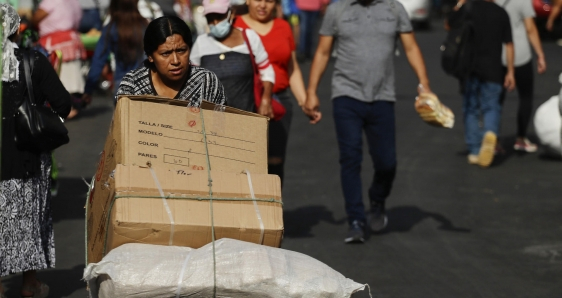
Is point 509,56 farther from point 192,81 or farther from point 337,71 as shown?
point 192,81

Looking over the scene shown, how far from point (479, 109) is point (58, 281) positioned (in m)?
6.06

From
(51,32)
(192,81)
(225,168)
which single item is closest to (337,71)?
(192,81)

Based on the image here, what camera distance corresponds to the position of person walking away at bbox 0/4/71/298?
229 inches

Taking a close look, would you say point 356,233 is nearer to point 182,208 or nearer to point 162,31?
point 162,31

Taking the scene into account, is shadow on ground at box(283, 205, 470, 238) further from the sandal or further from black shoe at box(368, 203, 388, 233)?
the sandal

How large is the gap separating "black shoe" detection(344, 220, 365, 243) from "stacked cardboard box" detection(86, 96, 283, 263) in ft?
10.6

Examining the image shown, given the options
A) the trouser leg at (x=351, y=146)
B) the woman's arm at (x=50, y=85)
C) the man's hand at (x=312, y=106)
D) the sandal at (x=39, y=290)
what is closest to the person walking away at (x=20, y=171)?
the woman's arm at (x=50, y=85)

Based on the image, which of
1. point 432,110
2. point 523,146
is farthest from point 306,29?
point 432,110

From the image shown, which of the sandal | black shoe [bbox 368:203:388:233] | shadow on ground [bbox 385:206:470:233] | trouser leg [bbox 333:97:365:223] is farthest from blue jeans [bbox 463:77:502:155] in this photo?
the sandal

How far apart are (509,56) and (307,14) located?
9.60m

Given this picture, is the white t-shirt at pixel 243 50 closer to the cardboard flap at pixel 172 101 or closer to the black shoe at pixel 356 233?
the black shoe at pixel 356 233

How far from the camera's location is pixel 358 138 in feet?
25.8

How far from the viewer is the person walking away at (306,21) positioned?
66.3ft

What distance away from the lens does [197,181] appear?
14.6ft
